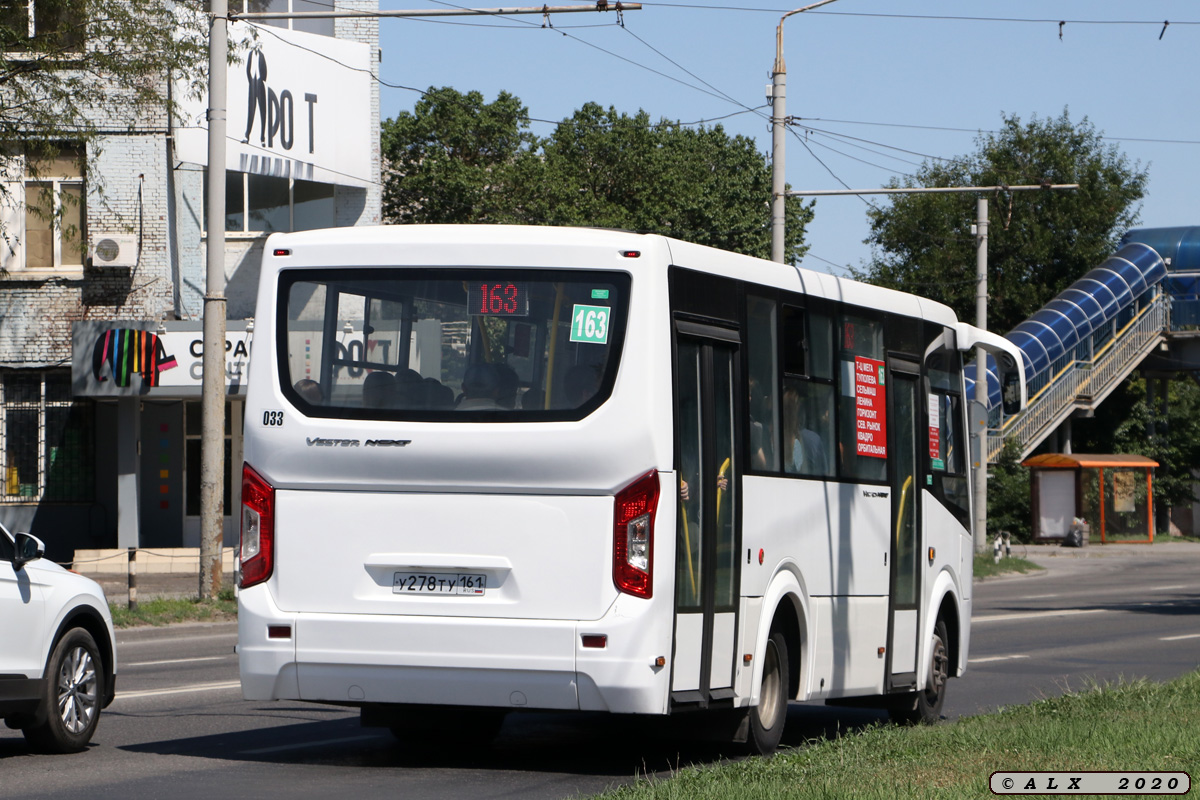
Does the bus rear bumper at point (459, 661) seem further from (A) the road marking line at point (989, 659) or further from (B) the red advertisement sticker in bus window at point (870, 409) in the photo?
(A) the road marking line at point (989, 659)

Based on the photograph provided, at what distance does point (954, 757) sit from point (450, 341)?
342cm

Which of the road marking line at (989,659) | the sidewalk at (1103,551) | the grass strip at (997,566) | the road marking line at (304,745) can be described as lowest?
the sidewalk at (1103,551)

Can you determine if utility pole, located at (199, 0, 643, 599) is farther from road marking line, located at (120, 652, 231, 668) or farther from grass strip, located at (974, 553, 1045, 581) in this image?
grass strip, located at (974, 553, 1045, 581)

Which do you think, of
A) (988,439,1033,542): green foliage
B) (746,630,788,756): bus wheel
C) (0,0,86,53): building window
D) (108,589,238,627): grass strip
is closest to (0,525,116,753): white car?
(746,630,788,756): bus wheel

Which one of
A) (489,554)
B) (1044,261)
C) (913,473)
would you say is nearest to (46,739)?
(489,554)

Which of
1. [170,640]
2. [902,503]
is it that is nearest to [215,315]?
[170,640]

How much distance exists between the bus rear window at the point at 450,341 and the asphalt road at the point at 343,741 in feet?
6.44

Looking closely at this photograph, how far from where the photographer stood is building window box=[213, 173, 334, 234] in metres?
33.6

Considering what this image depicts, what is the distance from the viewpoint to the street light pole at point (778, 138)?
2609 cm

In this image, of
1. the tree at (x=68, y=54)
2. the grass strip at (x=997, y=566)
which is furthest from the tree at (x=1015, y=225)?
the tree at (x=68, y=54)

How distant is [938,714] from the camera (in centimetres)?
1278

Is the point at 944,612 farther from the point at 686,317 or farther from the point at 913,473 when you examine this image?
the point at 686,317

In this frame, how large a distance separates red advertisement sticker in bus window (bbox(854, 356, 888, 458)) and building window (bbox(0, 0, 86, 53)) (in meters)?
15.1

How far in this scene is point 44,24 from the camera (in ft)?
80.6
